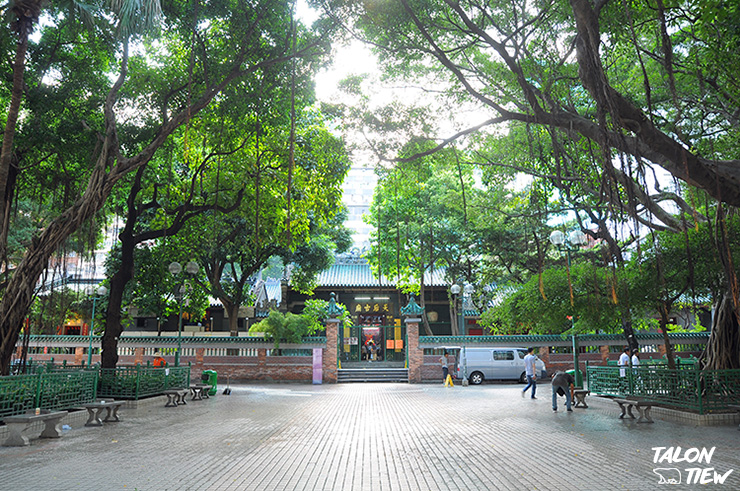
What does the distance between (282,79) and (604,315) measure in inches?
393

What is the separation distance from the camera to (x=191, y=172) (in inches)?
715

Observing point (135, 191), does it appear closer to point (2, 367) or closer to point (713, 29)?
point (2, 367)

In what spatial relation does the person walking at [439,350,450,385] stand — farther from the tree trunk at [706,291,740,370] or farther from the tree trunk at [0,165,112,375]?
the tree trunk at [0,165,112,375]

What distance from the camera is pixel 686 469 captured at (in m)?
6.33

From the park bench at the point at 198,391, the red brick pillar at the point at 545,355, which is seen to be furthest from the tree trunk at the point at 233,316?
the red brick pillar at the point at 545,355

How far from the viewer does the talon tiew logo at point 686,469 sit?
229 inches

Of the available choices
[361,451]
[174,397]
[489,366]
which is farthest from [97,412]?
[489,366]

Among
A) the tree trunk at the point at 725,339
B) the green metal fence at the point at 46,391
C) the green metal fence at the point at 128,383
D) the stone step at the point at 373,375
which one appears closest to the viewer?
the green metal fence at the point at 46,391

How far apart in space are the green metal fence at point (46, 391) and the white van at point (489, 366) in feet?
50.2

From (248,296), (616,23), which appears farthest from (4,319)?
(248,296)

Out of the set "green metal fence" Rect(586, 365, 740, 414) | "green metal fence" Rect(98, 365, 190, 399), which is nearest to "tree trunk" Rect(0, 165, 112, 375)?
"green metal fence" Rect(98, 365, 190, 399)

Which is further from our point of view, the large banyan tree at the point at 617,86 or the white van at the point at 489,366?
the white van at the point at 489,366

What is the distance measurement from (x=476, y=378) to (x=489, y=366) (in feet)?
2.60

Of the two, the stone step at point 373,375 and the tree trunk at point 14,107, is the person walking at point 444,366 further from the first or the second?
the tree trunk at point 14,107
